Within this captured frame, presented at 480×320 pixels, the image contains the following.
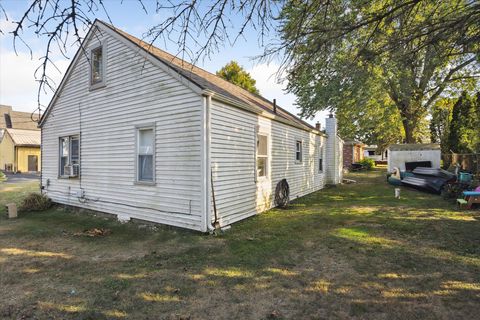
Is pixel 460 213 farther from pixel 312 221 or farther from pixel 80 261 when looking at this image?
pixel 80 261

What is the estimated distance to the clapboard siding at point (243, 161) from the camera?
22.3 feet

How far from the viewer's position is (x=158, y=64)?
7.01 metres

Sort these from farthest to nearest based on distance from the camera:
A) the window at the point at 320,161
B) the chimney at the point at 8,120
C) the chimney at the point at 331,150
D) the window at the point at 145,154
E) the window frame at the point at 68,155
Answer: the chimney at the point at 8,120 < the chimney at the point at 331,150 < the window at the point at 320,161 < the window frame at the point at 68,155 < the window at the point at 145,154

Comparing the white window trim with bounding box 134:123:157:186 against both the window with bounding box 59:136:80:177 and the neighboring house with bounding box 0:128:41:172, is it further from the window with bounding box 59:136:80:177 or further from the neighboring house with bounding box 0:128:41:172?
the neighboring house with bounding box 0:128:41:172

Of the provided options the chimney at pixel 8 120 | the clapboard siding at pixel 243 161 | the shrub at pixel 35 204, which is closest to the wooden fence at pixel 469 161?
the clapboard siding at pixel 243 161

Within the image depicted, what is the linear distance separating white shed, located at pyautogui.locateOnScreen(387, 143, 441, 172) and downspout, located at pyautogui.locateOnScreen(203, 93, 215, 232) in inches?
631

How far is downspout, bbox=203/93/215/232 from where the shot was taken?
6289 millimetres

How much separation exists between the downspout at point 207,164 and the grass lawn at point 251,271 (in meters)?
0.45

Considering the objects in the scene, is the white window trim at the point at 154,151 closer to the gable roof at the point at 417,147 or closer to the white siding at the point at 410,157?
the white siding at the point at 410,157

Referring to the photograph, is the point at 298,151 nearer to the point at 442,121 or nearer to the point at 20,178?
the point at 20,178

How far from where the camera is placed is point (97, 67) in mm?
8953

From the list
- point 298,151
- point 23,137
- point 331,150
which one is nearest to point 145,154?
point 298,151

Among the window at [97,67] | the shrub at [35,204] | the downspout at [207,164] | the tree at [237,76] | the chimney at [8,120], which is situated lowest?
the shrub at [35,204]

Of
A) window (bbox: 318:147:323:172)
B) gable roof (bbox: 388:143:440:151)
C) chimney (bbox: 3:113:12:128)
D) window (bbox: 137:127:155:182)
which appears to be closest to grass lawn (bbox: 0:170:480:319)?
window (bbox: 137:127:155:182)
